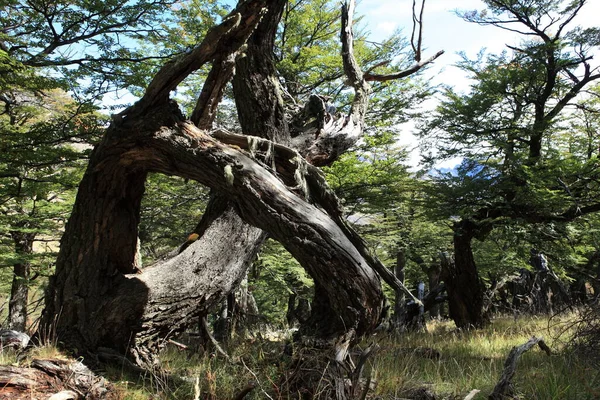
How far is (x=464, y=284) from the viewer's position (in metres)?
11.1

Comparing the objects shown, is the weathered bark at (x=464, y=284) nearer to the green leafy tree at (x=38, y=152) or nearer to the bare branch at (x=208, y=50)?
the bare branch at (x=208, y=50)

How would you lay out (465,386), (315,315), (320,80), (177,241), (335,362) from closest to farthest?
(335,362), (315,315), (465,386), (320,80), (177,241)

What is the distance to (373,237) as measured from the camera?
495 inches

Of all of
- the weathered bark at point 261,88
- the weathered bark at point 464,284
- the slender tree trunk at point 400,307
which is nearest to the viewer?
the weathered bark at point 261,88

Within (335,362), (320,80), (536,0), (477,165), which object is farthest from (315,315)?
(536,0)

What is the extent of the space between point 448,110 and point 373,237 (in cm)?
401

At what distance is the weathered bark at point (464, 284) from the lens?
1090 centimetres

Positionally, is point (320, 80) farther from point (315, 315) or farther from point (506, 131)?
point (315, 315)

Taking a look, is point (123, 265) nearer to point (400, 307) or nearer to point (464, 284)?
point (464, 284)

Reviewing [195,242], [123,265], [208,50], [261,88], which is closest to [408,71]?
[261,88]

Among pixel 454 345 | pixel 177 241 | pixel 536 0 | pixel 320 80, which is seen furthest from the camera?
pixel 177 241

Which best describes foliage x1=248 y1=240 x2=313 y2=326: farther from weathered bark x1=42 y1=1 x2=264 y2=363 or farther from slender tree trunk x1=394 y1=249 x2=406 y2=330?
weathered bark x1=42 y1=1 x2=264 y2=363

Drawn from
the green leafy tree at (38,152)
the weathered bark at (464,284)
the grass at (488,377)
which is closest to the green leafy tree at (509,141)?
the weathered bark at (464,284)

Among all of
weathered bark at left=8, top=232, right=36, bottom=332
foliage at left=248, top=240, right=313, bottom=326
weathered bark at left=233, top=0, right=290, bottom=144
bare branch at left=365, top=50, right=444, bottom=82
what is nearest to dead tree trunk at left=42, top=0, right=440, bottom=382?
weathered bark at left=233, top=0, right=290, bottom=144
